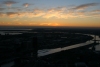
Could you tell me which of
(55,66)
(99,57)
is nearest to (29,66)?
(55,66)

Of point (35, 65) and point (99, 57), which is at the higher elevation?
point (35, 65)

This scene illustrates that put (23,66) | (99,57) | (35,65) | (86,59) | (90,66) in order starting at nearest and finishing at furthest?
1. (35,65)
2. (23,66)
3. (90,66)
4. (86,59)
5. (99,57)

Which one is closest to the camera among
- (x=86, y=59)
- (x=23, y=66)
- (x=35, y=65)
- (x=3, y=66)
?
(x=35, y=65)

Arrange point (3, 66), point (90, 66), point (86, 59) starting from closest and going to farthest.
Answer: point (90, 66)
point (3, 66)
point (86, 59)

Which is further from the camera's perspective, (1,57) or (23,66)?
(1,57)

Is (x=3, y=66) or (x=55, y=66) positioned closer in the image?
(x=55, y=66)

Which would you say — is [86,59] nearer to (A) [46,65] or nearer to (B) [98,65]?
(B) [98,65]

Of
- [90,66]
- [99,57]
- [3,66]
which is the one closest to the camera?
[90,66]

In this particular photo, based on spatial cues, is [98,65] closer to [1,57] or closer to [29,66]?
[29,66]

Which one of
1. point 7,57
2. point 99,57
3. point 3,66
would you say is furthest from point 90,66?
point 7,57
